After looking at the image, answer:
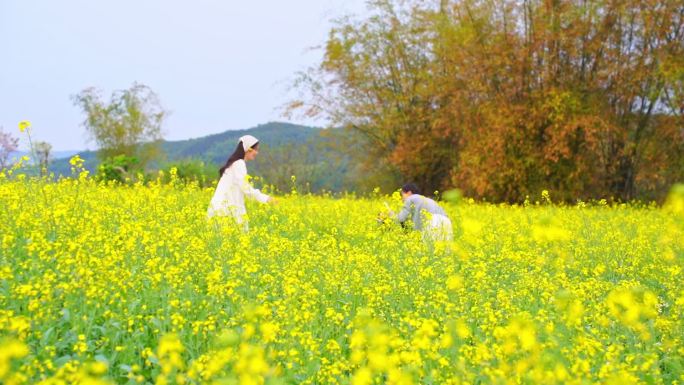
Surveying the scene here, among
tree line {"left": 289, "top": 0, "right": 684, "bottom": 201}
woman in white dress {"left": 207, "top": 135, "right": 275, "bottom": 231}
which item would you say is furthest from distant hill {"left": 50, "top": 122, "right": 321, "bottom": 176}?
woman in white dress {"left": 207, "top": 135, "right": 275, "bottom": 231}

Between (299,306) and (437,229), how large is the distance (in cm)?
321

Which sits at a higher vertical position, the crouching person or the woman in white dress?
the woman in white dress

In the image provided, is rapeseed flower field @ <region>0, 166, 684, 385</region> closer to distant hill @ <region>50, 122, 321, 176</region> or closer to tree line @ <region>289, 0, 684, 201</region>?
tree line @ <region>289, 0, 684, 201</region>

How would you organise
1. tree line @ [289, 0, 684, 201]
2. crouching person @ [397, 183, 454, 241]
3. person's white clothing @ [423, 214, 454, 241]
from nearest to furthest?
person's white clothing @ [423, 214, 454, 241], crouching person @ [397, 183, 454, 241], tree line @ [289, 0, 684, 201]

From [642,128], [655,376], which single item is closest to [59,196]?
[655,376]

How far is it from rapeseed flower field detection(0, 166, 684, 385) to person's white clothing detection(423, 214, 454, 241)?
9.1 inches

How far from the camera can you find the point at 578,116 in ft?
66.5

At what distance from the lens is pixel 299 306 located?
5625mm

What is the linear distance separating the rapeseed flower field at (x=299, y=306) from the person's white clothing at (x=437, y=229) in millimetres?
232

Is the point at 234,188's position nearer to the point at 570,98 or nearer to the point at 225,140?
the point at 570,98

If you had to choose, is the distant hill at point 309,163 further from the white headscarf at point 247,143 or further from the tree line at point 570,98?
the white headscarf at point 247,143

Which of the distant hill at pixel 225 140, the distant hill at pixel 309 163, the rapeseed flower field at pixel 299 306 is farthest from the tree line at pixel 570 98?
the distant hill at pixel 225 140

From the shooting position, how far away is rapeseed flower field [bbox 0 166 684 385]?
3.94 m

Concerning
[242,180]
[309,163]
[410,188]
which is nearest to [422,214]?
[410,188]
